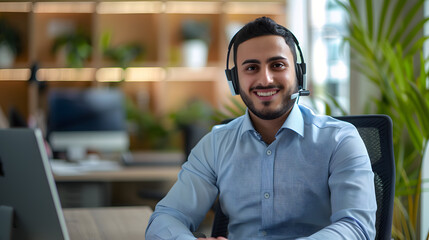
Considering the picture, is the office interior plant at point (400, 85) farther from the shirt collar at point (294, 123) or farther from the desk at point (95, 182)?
the desk at point (95, 182)

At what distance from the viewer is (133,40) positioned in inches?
223

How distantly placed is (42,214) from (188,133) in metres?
2.15

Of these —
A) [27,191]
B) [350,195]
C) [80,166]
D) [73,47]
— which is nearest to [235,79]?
[350,195]

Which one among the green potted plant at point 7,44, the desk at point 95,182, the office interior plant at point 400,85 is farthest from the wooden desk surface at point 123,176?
the green potted plant at point 7,44

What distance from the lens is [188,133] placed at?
10.6ft

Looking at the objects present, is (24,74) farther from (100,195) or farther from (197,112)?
(100,195)

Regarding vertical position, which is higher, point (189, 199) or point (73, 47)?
point (73, 47)

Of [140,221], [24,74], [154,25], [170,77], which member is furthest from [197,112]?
[140,221]

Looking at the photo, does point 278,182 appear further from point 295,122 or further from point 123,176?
point 123,176

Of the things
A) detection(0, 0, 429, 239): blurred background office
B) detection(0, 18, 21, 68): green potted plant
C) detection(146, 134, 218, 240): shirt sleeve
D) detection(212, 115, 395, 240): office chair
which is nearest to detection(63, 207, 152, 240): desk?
detection(146, 134, 218, 240): shirt sleeve

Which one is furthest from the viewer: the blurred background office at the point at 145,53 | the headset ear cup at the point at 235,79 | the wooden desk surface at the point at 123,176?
the blurred background office at the point at 145,53

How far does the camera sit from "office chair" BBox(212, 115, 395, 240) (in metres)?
1.40

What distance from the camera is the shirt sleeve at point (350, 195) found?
1223 mm

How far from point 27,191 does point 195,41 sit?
4.50m
